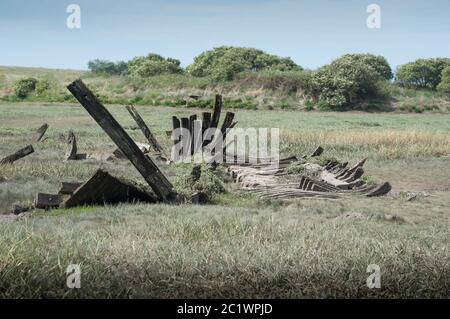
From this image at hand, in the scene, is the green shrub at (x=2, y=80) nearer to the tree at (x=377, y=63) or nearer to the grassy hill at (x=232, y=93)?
the grassy hill at (x=232, y=93)

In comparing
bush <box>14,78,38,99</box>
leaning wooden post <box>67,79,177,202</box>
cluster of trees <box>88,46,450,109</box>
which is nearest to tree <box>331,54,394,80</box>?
cluster of trees <box>88,46,450,109</box>

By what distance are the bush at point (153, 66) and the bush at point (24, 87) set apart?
482 inches

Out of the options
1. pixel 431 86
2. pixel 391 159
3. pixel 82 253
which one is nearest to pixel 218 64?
pixel 431 86

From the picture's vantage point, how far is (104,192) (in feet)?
28.7

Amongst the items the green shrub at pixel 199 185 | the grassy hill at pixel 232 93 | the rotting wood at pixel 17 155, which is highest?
the grassy hill at pixel 232 93

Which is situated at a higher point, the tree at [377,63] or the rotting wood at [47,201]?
the tree at [377,63]

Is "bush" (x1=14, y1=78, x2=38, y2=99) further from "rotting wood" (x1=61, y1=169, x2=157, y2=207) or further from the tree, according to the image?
"rotting wood" (x1=61, y1=169, x2=157, y2=207)

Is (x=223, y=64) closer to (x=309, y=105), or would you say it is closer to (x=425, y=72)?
(x=309, y=105)

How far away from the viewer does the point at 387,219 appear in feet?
28.2

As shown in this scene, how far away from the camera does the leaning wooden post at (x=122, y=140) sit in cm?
771

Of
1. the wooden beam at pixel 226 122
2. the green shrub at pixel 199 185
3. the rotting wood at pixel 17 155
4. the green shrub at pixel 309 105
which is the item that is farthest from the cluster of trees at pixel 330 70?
the green shrub at pixel 199 185

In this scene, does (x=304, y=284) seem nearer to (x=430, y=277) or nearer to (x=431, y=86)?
(x=430, y=277)

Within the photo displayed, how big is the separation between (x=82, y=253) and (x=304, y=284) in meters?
1.72

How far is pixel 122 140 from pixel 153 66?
177 feet
